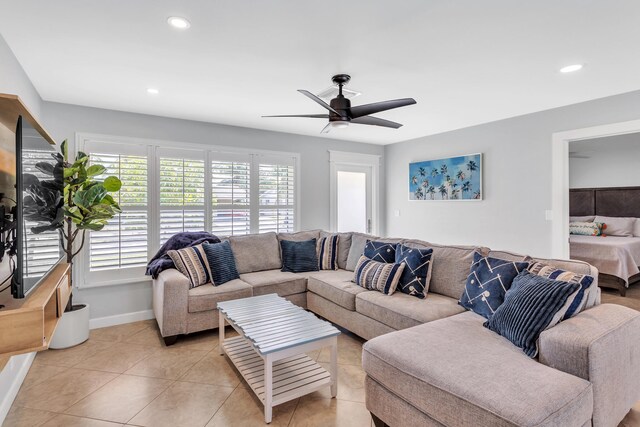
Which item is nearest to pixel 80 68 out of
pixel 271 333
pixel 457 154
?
Result: pixel 271 333

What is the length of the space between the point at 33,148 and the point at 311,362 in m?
2.17

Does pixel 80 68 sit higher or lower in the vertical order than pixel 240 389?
higher

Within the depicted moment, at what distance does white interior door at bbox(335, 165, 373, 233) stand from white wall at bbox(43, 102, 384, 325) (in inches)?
12.1

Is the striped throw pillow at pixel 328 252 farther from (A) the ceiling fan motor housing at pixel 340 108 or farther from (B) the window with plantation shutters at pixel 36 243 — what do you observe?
(B) the window with plantation shutters at pixel 36 243

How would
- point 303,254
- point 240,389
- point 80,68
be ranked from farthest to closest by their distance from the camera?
point 303,254 → point 80,68 → point 240,389

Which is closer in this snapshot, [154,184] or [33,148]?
[33,148]

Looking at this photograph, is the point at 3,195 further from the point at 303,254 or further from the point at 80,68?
the point at 303,254

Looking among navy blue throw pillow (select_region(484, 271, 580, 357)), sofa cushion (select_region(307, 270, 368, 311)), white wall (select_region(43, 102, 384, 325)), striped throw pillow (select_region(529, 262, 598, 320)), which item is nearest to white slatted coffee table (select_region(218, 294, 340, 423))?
sofa cushion (select_region(307, 270, 368, 311))

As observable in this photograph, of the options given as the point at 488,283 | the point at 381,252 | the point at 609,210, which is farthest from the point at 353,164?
the point at 609,210

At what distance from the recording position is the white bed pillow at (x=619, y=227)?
5.83 metres

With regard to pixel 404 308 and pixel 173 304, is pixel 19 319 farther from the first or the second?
pixel 404 308

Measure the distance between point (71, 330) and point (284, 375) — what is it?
87.2 inches

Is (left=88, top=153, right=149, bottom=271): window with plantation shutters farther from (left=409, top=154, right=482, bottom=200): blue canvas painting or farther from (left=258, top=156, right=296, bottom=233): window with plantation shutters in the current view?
(left=409, top=154, right=482, bottom=200): blue canvas painting

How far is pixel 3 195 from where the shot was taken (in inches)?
61.6
